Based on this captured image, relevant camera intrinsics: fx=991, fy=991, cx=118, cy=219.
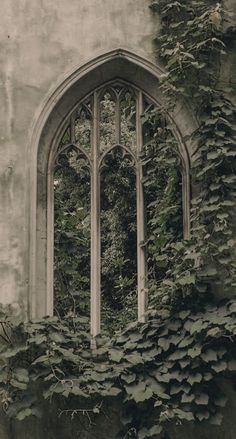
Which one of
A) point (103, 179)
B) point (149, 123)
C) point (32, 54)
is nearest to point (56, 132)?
point (103, 179)

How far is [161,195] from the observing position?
10211 mm

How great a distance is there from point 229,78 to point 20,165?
7.71ft

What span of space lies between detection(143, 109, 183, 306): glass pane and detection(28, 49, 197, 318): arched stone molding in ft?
0.35

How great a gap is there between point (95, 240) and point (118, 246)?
9.93 ft

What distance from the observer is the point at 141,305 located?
9.87 meters

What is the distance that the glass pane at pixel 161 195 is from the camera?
996 centimetres

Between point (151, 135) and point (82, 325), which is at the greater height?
point (151, 135)

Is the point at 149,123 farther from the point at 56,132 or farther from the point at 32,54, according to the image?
the point at 32,54

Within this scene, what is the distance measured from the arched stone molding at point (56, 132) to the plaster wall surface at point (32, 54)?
69 millimetres

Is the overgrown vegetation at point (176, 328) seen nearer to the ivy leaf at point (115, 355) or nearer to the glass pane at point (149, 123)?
the ivy leaf at point (115, 355)

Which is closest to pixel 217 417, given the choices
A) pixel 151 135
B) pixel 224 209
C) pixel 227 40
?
pixel 224 209

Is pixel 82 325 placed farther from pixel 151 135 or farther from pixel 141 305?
pixel 151 135

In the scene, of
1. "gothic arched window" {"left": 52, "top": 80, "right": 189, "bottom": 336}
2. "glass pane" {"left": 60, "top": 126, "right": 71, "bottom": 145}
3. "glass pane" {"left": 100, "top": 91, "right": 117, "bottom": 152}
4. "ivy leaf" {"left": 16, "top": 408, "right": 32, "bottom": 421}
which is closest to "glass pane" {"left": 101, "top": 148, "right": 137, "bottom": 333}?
"glass pane" {"left": 100, "top": 91, "right": 117, "bottom": 152}

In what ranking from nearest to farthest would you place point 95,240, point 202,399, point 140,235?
1. point 202,399
2. point 95,240
3. point 140,235
